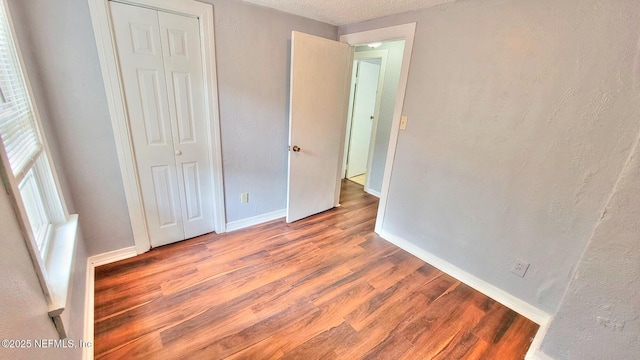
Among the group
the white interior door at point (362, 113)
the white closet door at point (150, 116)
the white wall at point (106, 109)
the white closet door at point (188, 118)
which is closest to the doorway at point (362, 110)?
the white interior door at point (362, 113)

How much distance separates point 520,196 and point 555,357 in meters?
0.92

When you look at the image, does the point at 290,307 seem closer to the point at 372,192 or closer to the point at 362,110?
the point at 372,192

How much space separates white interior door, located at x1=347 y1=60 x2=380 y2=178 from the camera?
3.82 meters

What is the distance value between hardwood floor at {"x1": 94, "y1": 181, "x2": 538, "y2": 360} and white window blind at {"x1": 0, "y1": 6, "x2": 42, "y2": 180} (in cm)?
100

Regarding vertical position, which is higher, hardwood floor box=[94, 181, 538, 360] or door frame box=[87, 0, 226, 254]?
door frame box=[87, 0, 226, 254]

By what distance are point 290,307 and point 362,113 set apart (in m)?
3.16

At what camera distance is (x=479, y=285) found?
1.95 metres

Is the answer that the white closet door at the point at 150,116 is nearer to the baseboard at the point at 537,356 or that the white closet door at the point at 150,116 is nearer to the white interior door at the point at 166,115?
the white interior door at the point at 166,115

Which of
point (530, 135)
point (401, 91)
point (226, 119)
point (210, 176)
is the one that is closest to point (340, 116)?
point (401, 91)

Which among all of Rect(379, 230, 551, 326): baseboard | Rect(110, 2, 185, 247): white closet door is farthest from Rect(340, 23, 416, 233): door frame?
Rect(110, 2, 185, 247): white closet door

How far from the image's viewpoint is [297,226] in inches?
107

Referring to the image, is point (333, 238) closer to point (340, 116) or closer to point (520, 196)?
point (340, 116)

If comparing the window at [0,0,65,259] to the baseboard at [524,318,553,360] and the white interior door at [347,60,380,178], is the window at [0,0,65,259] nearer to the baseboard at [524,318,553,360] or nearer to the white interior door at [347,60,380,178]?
the baseboard at [524,318,553,360]

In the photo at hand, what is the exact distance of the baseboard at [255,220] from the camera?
2.54 meters
